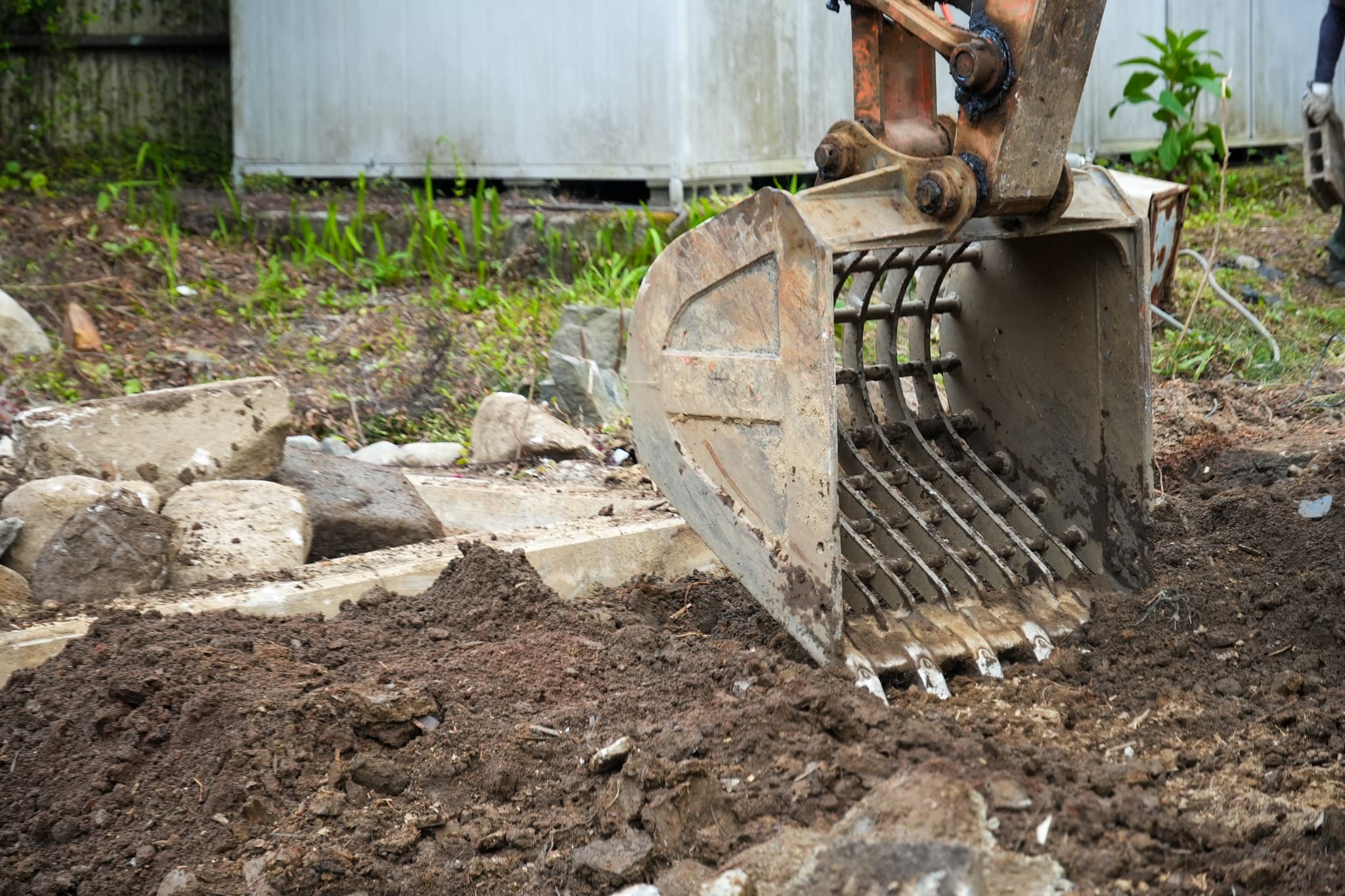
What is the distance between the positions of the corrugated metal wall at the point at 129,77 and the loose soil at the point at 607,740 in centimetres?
693

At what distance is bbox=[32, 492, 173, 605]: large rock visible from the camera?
3197 millimetres

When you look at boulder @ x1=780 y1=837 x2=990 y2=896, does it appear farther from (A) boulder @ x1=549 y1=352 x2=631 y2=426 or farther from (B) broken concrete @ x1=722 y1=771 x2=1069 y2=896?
(A) boulder @ x1=549 y1=352 x2=631 y2=426

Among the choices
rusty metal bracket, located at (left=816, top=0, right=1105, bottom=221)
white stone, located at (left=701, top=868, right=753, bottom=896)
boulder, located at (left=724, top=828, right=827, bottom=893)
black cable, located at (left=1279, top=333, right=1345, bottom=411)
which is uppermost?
rusty metal bracket, located at (left=816, top=0, right=1105, bottom=221)

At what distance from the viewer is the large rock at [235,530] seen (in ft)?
11.1

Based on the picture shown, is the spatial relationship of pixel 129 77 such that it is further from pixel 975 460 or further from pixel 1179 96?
pixel 975 460

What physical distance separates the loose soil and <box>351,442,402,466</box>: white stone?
166 cm

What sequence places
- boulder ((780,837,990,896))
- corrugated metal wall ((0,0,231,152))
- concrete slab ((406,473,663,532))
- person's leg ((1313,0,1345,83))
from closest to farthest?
boulder ((780,837,990,896)), concrete slab ((406,473,663,532)), person's leg ((1313,0,1345,83)), corrugated metal wall ((0,0,231,152))

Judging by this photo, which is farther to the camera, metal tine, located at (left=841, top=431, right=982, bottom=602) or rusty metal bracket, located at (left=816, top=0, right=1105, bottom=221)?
metal tine, located at (left=841, top=431, right=982, bottom=602)

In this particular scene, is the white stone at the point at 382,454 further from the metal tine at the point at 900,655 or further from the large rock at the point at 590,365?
the metal tine at the point at 900,655

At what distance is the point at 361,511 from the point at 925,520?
1.63m

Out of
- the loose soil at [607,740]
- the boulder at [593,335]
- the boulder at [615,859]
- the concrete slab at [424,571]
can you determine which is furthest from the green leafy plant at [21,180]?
the boulder at [615,859]

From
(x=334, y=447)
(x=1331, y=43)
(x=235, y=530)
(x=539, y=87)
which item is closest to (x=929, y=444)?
(x=235, y=530)

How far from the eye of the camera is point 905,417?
346cm

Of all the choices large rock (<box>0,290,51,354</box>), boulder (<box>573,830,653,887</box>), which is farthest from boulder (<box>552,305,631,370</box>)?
boulder (<box>573,830,653,887</box>)
